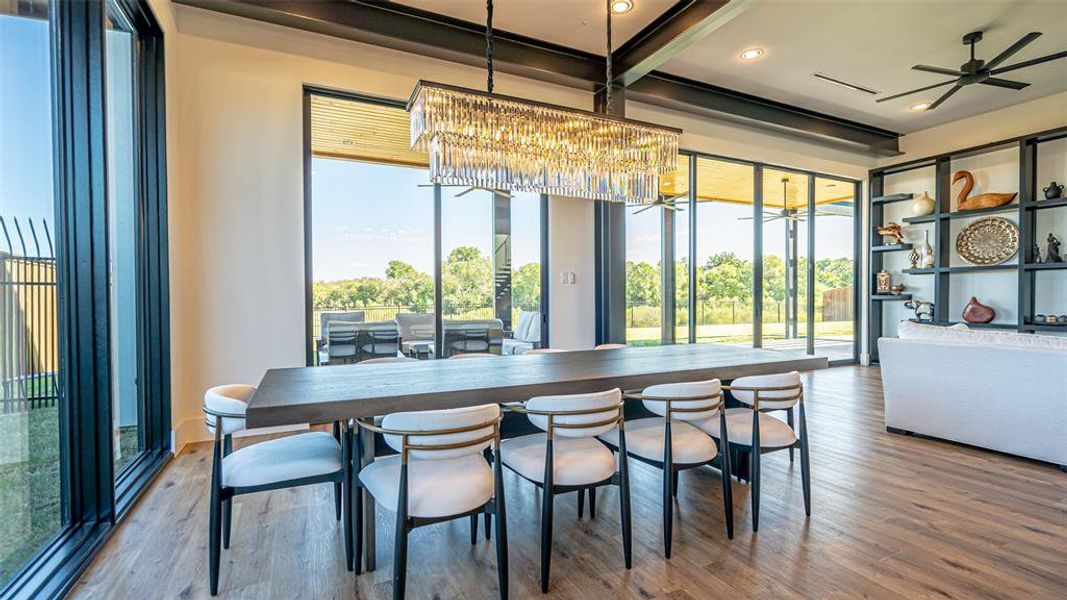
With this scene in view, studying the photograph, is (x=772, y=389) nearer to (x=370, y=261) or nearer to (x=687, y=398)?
(x=687, y=398)

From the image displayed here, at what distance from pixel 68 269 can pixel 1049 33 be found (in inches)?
293

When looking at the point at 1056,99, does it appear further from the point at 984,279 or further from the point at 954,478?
the point at 954,478

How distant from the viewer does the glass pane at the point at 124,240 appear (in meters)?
2.91

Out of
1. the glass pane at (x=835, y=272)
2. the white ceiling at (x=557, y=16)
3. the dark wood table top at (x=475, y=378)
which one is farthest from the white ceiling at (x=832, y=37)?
the dark wood table top at (x=475, y=378)

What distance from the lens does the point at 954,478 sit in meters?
3.08

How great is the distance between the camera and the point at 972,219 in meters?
6.45

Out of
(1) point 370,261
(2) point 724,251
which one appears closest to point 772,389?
(1) point 370,261

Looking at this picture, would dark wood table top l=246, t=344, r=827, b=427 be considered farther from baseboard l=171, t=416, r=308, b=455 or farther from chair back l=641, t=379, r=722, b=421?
baseboard l=171, t=416, r=308, b=455

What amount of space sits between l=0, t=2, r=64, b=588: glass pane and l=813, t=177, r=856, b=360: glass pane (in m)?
8.26

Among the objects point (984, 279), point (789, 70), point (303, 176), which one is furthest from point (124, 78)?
point (984, 279)

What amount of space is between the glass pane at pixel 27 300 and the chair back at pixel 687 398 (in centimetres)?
248

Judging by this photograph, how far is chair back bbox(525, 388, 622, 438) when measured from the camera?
1948 millimetres

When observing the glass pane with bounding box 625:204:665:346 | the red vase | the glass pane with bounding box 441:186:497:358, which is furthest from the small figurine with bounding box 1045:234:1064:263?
the glass pane with bounding box 441:186:497:358

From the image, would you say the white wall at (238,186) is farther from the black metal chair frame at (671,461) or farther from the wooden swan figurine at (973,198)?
the wooden swan figurine at (973,198)
